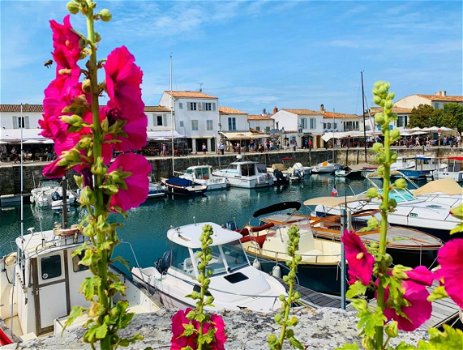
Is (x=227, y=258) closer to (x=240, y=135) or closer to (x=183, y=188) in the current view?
(x=183, y=188)

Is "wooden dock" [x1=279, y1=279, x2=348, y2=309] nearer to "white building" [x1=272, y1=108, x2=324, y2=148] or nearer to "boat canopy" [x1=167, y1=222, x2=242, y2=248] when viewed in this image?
"boat canopy" [x1=167, y1=222, x2=242, y2=248]

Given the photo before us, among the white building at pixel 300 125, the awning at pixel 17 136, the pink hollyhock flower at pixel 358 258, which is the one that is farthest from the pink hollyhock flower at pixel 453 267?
the white building at pixel 300 125

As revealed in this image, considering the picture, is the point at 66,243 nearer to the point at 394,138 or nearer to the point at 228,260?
the point at 228,260

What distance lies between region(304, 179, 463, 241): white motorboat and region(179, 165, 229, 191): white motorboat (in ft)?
59.2

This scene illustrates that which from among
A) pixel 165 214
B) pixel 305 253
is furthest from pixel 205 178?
pixel 305 253

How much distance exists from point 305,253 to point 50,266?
837 cm

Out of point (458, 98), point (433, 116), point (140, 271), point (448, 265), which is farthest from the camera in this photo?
point (458, 98)

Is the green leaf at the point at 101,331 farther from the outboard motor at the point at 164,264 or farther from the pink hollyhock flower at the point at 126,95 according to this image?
the outboard motor at the point at 164,264

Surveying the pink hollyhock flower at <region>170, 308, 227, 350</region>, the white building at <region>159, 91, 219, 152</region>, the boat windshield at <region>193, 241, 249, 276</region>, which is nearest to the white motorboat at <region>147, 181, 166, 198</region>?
the white building at <region>159, 91, 219, 152</region>

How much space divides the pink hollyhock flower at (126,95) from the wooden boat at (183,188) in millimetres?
34004

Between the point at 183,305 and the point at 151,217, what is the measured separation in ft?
Answer: 62.1

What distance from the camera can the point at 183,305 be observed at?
9938 millimetres

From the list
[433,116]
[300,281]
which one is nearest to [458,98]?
[433,116]

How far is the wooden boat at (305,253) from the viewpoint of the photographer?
13.1m
